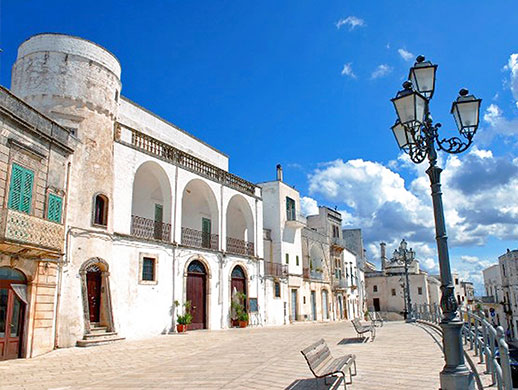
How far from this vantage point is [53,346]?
1343cm

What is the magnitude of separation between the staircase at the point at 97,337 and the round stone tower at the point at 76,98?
3.69m

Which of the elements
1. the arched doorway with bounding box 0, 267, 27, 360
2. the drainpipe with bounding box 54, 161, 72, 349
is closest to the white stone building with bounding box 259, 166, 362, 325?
the drainpipe with bounding box 54, 161, 72, 349

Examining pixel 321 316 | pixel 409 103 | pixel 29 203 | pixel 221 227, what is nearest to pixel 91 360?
pixel 29 203

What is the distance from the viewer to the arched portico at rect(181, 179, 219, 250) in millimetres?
22534

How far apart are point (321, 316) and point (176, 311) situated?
20.0 m

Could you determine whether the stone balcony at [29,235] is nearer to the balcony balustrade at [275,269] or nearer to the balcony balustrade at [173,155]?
the balcony balustrade at [173,155]

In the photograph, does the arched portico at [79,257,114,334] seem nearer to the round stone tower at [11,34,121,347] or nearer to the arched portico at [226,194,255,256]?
the round stone tower at [11,34,121,347]

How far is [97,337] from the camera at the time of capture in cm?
1485

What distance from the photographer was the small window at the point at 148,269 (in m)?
17.8

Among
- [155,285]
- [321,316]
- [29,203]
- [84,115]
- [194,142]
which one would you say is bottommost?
[321,316]

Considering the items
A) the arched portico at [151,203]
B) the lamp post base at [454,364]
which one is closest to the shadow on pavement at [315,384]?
the lamp post base at [454,364]

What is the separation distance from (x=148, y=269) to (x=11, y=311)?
6.87 meters

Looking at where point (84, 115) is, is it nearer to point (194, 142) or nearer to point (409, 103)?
point (194, 142)

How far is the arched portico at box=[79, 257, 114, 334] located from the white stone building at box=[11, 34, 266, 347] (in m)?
0.04
